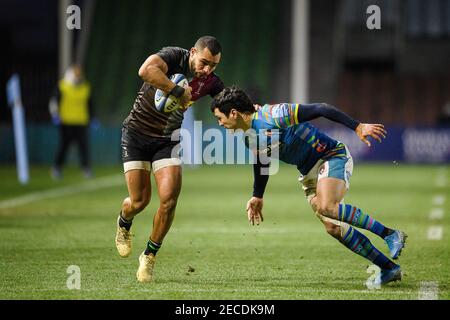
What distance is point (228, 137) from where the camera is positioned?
26.1 meters

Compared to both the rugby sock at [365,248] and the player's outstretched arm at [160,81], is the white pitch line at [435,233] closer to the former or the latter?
the rugby sock at [365,248]

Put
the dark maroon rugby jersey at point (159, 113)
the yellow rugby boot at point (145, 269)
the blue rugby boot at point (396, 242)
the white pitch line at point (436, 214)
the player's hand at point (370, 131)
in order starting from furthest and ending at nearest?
1. the white pitch line at point (436, 214)
2. the dark maroon rugby jersey at point (159, 113)
3. the yellow rugby boot at point (145, 269)
4. the blue rugby boot at point (396, 242)
5. the player's hand at point (370, 131)

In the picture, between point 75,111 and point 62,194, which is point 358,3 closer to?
point 75,111

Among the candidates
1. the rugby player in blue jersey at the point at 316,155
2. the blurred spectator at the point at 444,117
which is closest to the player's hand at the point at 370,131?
the rugby player in blue jersey at the point at 316,155

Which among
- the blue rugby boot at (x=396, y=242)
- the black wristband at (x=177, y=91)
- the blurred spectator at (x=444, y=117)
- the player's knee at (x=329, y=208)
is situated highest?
the black wristband at (x=177, y=91)

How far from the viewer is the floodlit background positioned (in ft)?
32.7

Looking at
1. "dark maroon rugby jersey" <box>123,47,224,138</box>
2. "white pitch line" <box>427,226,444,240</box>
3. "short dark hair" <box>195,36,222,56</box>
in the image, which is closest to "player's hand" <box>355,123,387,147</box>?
"short dark hair" <box>195,36,222,56</box>

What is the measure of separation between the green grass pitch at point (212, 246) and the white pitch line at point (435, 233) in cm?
12

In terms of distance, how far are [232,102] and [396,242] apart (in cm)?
177

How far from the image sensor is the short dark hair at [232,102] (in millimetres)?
9086

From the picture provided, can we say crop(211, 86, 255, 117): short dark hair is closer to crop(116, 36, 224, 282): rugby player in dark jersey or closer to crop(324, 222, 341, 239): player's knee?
crop(116, 36, 224, 282): rugby player in dark jersey

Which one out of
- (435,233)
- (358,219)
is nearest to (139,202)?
(358,219)

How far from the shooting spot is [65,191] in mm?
19891

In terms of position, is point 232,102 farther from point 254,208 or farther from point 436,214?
point 436,214
